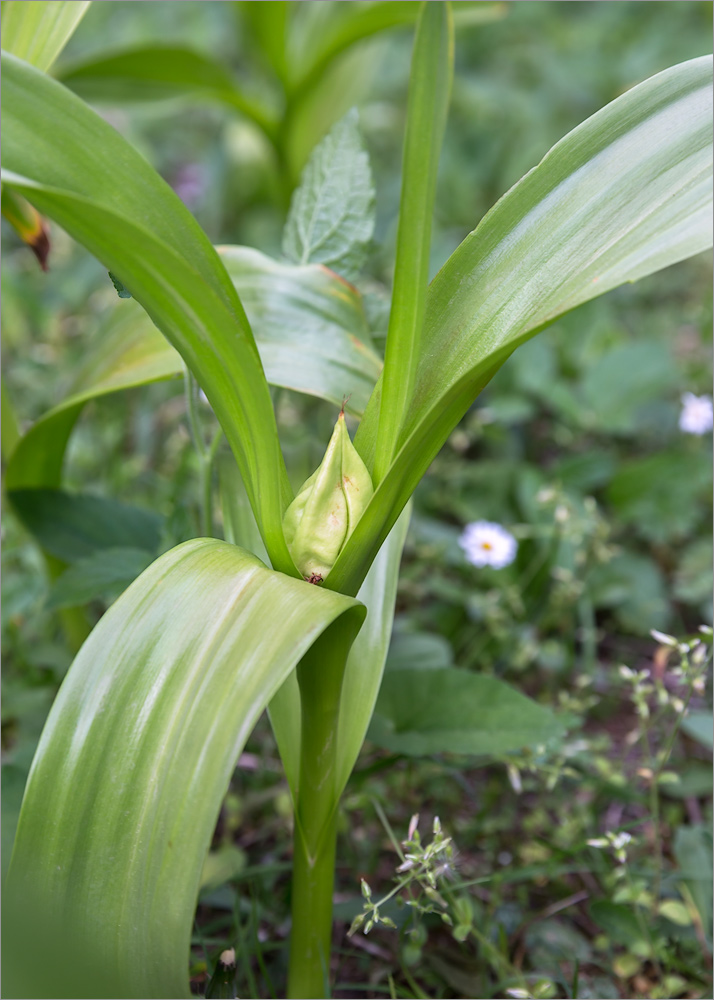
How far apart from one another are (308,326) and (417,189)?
0.32 metres

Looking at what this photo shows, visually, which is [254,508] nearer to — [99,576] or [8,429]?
[99,576]

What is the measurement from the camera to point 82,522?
0.95 m

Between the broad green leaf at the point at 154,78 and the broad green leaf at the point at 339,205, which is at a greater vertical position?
the broad green leaf at the point at 154,78

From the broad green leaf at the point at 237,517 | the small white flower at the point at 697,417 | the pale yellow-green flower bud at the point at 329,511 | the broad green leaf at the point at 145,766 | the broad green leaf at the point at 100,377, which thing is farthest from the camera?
the small white flower at the point at 697,417

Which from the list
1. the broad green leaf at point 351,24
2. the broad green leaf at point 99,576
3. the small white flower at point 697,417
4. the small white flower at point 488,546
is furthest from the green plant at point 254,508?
the broad green leaf at point 351,24

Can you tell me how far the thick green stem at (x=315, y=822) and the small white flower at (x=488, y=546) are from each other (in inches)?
21.1

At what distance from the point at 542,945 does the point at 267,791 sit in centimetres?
34

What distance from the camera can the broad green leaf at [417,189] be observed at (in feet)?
1.73

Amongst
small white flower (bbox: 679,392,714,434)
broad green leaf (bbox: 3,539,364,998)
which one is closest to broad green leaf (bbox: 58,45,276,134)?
small white flower (bbox: 679,392,714,434)

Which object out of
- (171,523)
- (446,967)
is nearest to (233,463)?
(171,523)

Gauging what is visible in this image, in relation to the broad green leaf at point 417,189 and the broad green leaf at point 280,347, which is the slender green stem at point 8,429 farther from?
the broad green leaf at point 417,189

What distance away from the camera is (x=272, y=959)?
81 cm

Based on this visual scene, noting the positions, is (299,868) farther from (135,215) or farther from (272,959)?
(135,215)

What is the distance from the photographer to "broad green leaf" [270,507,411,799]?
66 cm
